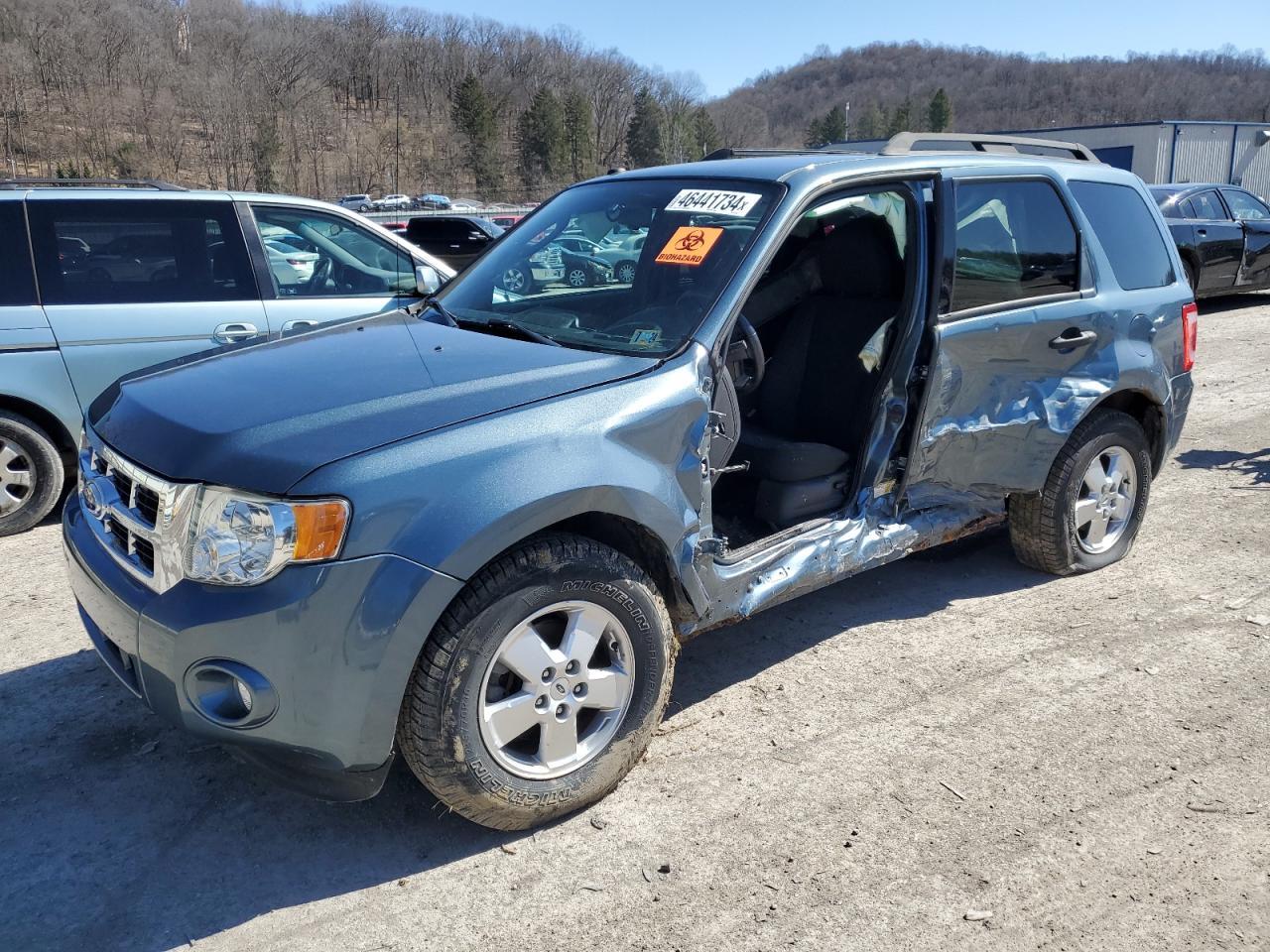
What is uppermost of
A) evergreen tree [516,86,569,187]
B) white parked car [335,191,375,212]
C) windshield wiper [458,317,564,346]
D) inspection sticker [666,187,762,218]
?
evergreen tree [516,86,569,187]

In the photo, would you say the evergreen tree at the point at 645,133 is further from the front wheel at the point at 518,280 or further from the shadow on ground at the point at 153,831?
the shadow on ground at the point at 153,831

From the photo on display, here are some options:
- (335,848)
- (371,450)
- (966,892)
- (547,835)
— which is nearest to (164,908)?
(335,848)

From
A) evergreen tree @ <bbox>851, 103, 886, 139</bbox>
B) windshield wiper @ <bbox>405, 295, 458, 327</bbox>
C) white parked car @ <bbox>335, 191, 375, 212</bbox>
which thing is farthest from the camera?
evergreen tree @ <bbox>851, 103, 886, 139</bbox>

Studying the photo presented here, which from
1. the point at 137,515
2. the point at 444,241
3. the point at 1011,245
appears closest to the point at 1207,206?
the point at 444,241

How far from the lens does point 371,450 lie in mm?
2502

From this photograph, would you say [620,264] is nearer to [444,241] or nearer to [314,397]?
[314,397]

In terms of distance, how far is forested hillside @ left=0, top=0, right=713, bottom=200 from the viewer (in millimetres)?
79188

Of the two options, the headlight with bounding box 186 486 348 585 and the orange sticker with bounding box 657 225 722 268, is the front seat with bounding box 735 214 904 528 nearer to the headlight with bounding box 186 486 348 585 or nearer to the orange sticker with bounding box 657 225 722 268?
the orange sticker with bounding box 657 225 722 268

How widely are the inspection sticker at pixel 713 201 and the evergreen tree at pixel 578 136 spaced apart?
80461 millimetres

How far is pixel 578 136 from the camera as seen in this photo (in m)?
87.8

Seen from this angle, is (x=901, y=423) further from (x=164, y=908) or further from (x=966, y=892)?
(x=164, y=908)

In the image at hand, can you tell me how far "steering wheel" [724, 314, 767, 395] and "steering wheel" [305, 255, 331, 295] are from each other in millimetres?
3445

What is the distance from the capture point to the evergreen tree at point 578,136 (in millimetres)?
84250

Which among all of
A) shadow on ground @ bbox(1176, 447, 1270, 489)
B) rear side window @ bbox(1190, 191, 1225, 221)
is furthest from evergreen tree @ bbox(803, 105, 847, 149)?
shadow on ground @ bbox(1176, 447, 1270, 489)
